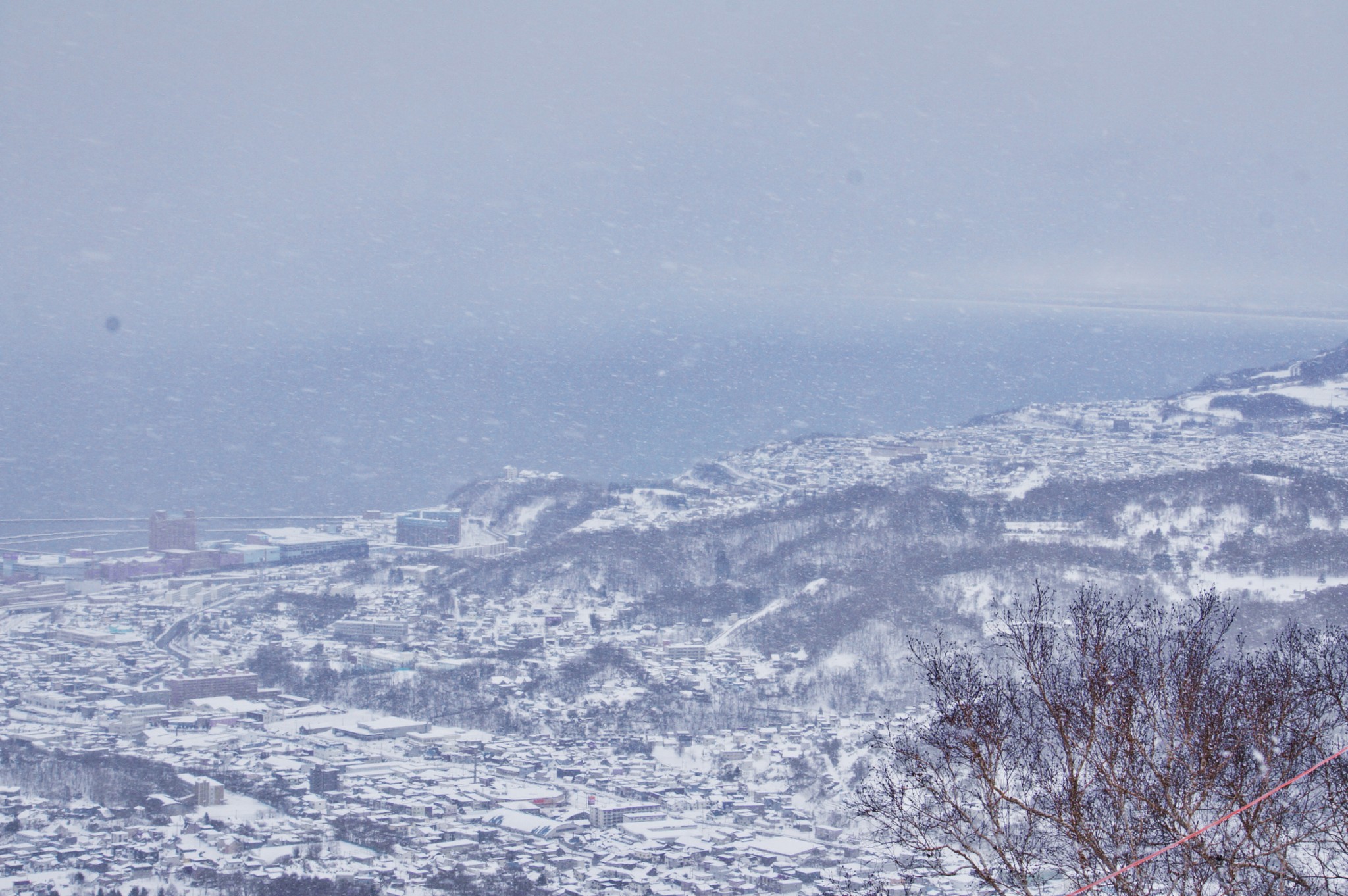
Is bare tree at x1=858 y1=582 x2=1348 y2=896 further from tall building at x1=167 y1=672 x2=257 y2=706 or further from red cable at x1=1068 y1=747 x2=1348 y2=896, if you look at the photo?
tall building at x1=167 y1=672 x2=257 y2=706

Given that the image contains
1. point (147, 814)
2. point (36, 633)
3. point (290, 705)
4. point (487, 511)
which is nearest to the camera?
point (147, 814)

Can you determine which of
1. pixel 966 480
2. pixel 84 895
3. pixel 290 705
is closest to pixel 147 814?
pixel 84 895

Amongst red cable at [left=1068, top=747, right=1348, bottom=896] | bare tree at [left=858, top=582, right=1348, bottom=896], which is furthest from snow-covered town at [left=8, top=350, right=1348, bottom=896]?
red cable at [left=1068, top=747, right=1348, bottom=896]

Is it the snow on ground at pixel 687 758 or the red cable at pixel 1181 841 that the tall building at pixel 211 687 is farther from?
the red cable at pixel 1181 841

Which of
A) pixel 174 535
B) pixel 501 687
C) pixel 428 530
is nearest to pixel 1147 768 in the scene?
pixel 501 687

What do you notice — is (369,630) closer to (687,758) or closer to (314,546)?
(687,758)

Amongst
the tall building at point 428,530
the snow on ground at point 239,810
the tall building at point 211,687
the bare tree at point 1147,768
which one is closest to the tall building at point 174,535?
the tall building at point 428,530

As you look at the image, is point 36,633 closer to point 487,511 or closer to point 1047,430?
point 487,511
